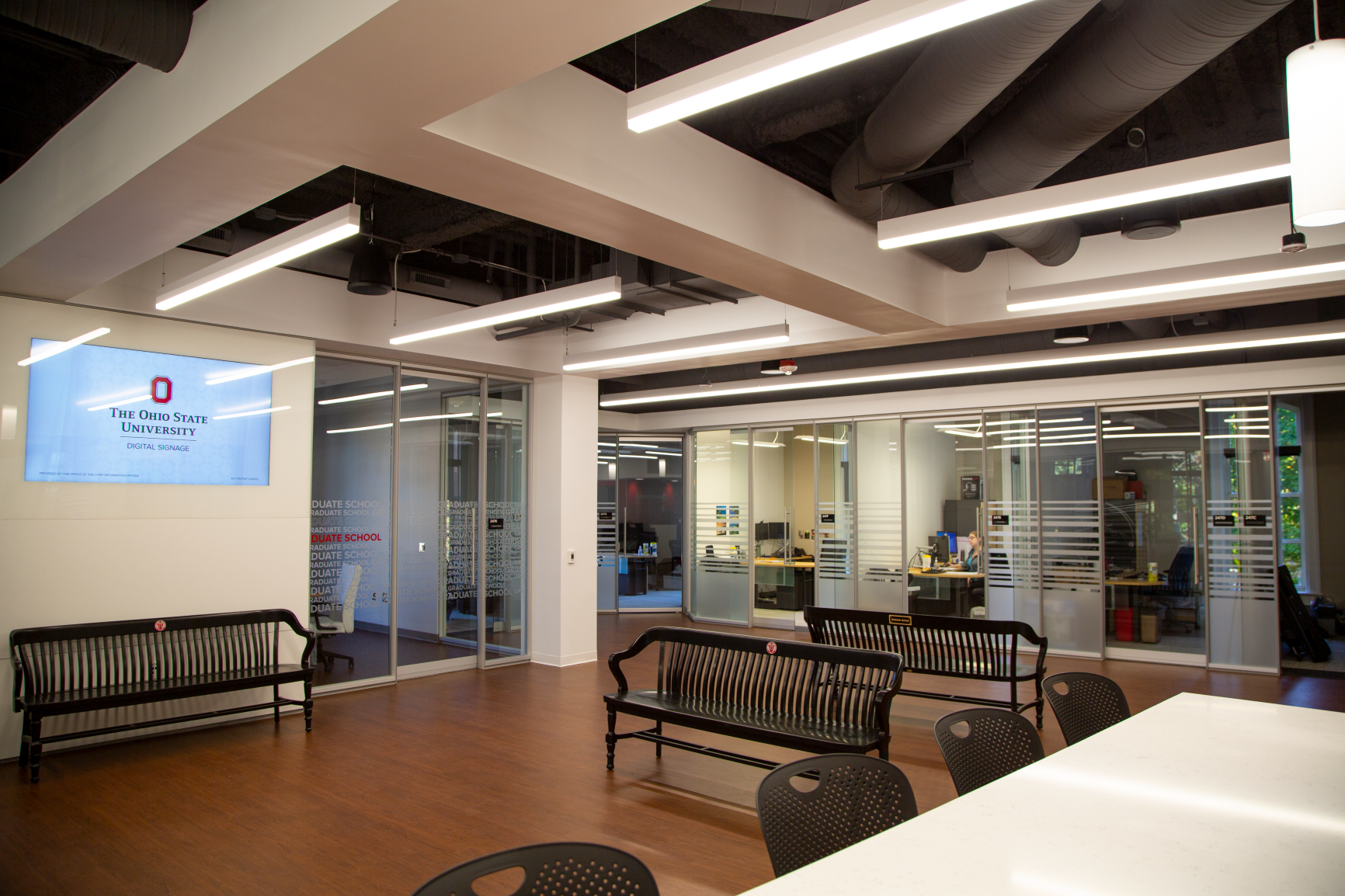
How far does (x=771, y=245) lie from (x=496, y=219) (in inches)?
72.2

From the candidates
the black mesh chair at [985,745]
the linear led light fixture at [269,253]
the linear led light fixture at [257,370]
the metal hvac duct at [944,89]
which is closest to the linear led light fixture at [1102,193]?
the metal hvac duct at [944,89]

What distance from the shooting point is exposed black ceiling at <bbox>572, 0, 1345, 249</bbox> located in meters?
3.81

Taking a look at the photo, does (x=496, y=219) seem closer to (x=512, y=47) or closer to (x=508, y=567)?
(x=512, y=47)

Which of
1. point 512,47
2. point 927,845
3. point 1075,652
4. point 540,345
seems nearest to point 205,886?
point 927,845

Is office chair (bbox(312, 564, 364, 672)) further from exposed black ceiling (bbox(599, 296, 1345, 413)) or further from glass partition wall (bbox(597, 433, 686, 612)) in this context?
glass partition wall (bbox(597, 433, 686, 612))

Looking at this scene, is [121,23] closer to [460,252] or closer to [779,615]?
[460,252]

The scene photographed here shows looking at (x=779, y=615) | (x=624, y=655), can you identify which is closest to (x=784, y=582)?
(x=779, y=615)

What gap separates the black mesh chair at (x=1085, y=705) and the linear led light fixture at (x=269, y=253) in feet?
12.3

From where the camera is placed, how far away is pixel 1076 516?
9281 mm

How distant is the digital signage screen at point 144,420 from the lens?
217 inches

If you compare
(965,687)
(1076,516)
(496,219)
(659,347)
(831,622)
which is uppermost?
(496,219)

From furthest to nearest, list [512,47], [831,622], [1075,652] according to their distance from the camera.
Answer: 1. [1075,652]
2. [831,622]
3. [512,47]

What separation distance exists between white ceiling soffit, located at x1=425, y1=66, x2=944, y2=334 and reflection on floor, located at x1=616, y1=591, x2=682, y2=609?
807cm

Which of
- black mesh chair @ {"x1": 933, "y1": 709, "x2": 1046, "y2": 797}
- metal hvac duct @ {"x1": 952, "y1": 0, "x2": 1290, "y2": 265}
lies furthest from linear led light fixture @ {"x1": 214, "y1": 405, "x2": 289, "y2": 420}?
black mesh chair @ {"x1": 933, "y1": 709, "x2": 1046, "y2": 797}
